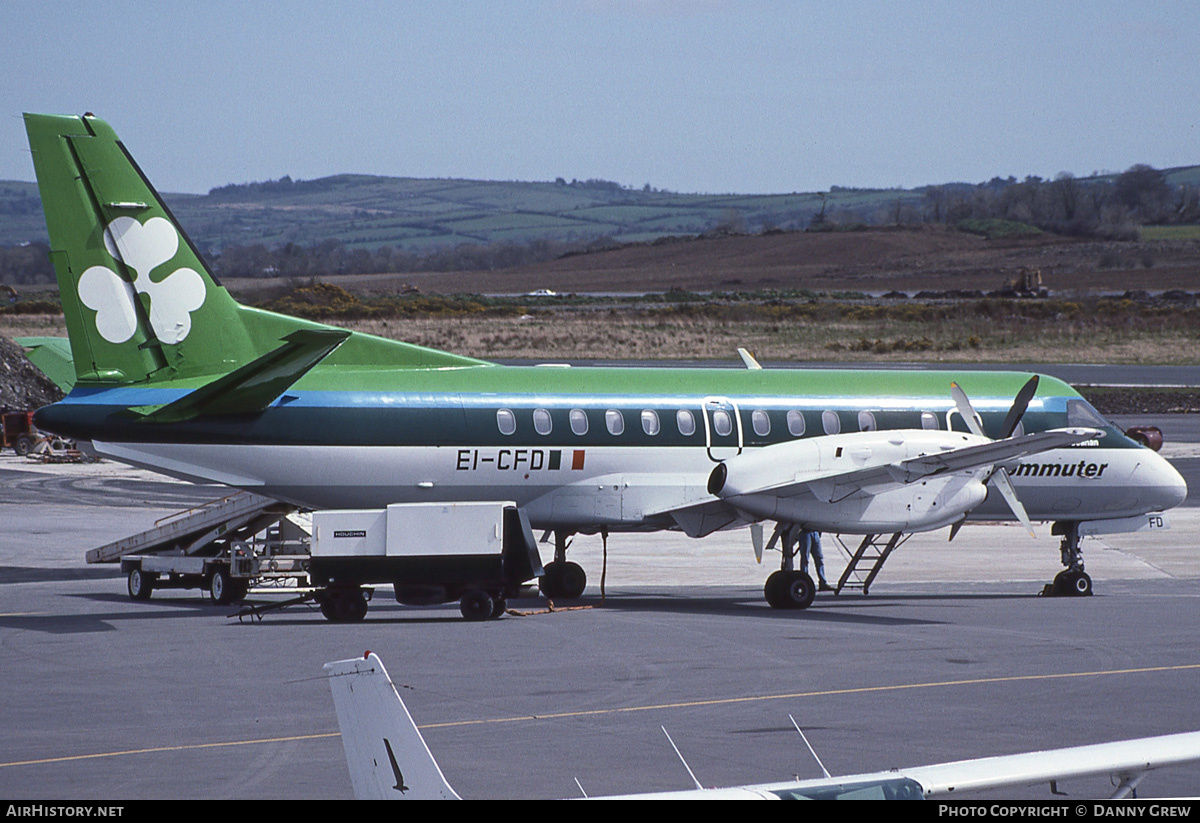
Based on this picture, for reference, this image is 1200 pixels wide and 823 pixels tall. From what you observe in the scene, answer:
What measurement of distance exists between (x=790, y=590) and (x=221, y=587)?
9358 millimetres

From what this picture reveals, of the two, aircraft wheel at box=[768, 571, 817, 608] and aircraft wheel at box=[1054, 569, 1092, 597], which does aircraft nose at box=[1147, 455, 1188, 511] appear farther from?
aircraft wheel at box=[768, 571, 817, 608]

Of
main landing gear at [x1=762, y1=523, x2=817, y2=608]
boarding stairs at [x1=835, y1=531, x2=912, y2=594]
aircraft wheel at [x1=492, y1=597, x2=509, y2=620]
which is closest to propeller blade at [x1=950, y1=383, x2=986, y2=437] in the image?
boarding stairs at [x1=835, y1=531, x2=912, y2=594]

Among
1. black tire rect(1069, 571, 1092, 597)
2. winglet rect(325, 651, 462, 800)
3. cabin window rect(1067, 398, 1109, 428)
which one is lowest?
black tire rect(1069, 571, 1092, 597)

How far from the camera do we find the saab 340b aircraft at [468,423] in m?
22.2

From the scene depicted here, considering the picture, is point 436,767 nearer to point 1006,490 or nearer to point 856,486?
point 856,486

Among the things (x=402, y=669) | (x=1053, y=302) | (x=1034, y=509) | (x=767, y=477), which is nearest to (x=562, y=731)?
(x=402, y=669)

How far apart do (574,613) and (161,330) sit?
787 cm

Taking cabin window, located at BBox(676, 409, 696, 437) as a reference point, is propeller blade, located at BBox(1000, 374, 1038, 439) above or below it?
above

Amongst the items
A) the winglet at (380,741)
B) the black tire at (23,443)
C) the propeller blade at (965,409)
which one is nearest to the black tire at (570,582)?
the propeller blade at (965,409)

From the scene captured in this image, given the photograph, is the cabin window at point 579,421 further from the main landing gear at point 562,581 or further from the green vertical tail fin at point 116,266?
the green vertical tail fin at point 116,266

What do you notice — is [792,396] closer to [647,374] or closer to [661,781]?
[647,374]

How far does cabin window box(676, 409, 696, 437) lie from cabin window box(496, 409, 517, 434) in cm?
291

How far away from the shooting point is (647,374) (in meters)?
25.9

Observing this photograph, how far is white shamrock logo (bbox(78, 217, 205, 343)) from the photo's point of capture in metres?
22.5
